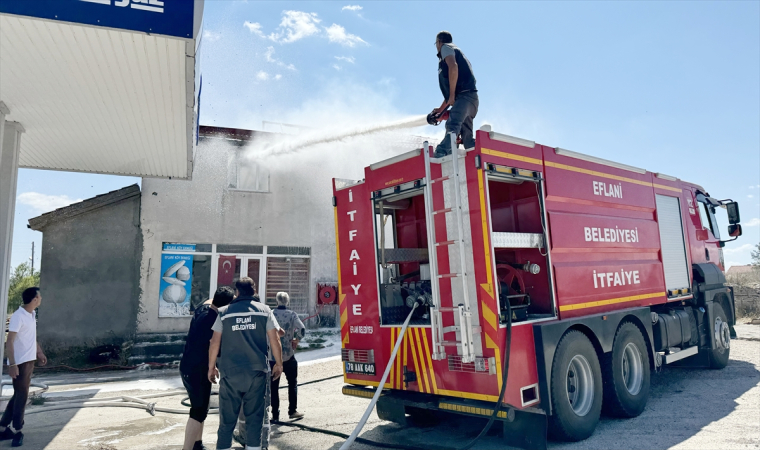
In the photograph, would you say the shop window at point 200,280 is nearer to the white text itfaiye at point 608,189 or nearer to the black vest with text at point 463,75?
the black vest with text at point 463,75

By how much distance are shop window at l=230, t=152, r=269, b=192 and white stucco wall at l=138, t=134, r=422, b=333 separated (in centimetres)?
15

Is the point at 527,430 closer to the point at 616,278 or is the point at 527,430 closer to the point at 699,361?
the point at 616,278

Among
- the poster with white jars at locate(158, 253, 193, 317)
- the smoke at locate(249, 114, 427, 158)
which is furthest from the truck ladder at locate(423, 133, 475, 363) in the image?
the poster with white jars at locate(158, 253, 193, 317)

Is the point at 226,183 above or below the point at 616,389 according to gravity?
above

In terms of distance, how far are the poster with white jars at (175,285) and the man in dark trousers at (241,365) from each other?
31.3ft

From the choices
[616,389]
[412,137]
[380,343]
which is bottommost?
[616,389]

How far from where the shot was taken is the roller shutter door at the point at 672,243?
7.20 meters

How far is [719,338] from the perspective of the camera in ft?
27.3

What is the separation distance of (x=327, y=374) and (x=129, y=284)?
21.1ft

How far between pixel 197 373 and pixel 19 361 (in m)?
2.31

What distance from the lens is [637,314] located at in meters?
6.08

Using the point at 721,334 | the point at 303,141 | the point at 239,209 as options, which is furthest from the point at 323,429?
the point at 303,141

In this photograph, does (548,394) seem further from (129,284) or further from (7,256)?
(129,284)

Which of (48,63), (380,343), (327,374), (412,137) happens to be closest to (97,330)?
(327,374)
